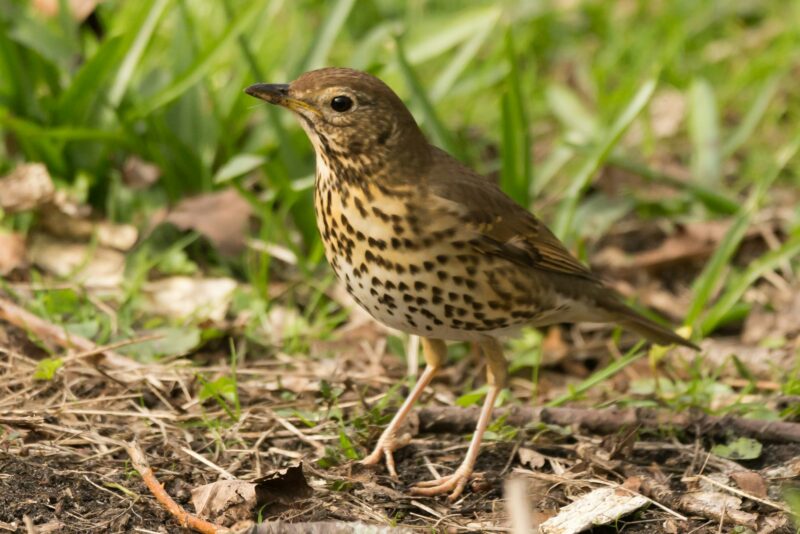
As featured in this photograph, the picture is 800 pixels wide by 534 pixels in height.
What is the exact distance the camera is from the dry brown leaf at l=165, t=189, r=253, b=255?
5.34 meters

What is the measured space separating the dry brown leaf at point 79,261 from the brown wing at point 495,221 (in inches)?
70.1

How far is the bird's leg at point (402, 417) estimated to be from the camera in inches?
159

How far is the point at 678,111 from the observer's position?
7430 millimetres

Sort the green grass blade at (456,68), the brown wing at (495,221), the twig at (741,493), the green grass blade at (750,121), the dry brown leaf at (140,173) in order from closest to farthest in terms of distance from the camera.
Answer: the twig at (741,493) → the brown wing at (495,221) → the dry brown leaf at (140,173) → the green grass blade at (456,68) → the green grass blade at (750,121)

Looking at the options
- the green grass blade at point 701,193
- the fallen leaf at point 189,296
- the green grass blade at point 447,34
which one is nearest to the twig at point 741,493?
the fallen leaf at point 189,296

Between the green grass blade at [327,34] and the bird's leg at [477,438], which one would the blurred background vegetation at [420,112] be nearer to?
the green grass blade at [327,34]

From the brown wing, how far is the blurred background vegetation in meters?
0.90

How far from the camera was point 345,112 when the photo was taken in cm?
398

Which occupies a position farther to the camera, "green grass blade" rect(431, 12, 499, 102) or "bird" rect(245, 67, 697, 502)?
"green grass blade" rect(431, 12, 499, 102)

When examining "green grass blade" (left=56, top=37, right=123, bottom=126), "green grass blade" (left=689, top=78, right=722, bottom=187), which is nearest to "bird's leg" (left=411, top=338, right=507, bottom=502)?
"green grass blade" (left=56, top=37, right=123, bottom=126)

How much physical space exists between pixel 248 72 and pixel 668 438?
2642mm

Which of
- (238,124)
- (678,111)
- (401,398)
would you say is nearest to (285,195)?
(238,124)

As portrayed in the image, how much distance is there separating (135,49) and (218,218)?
2.97ft

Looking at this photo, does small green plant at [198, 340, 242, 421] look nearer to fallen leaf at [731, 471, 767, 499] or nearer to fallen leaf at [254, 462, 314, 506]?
fallen leaf at [254, 462, 314, 506]
